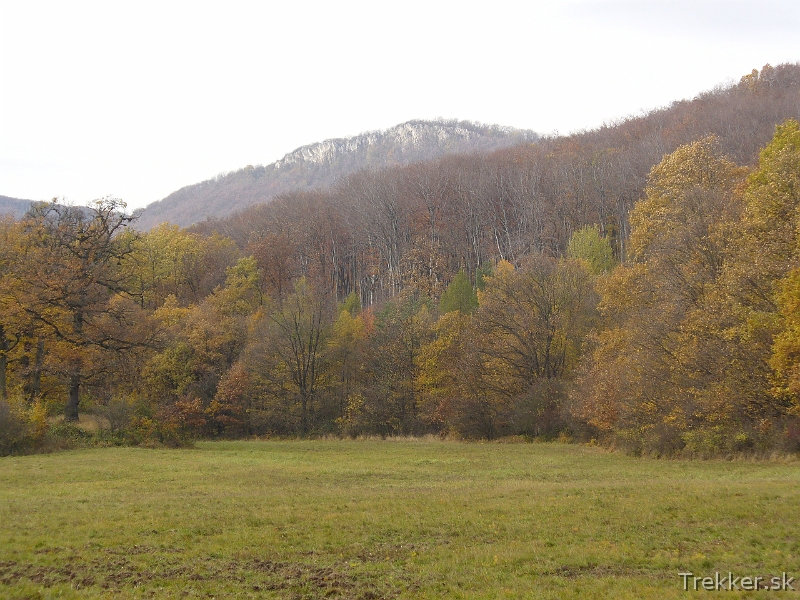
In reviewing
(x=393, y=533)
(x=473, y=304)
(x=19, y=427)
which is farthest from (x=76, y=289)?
(x=473, y=304)

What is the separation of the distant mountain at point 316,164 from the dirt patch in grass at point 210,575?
14060 centimetres

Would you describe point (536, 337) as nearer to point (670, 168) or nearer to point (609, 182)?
point (670, 168)

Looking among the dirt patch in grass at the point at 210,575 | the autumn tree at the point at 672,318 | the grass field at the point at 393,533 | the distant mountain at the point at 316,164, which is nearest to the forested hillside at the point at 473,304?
the autumn tree at the point at 672,318

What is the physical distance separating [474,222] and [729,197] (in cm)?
4961

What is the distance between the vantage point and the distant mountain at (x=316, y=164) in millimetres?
158887

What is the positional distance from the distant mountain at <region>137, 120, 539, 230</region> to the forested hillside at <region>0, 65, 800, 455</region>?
63.2 metres

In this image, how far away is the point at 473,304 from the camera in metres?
63.0

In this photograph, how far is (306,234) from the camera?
296 ft

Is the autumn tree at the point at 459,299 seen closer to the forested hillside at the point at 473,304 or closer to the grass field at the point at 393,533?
the forested hillside at the point at 473,304

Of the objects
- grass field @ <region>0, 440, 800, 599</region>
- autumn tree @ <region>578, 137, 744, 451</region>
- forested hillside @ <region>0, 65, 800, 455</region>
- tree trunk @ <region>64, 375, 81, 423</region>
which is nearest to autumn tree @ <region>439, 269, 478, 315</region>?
forested hillside @ <region>0, 65, 800, 455</region>

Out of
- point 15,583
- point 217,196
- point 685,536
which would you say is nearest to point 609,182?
point 685,536

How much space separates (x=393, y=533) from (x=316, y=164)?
172 metres

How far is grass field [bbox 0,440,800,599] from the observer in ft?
34.9

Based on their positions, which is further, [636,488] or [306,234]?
[306,234]
